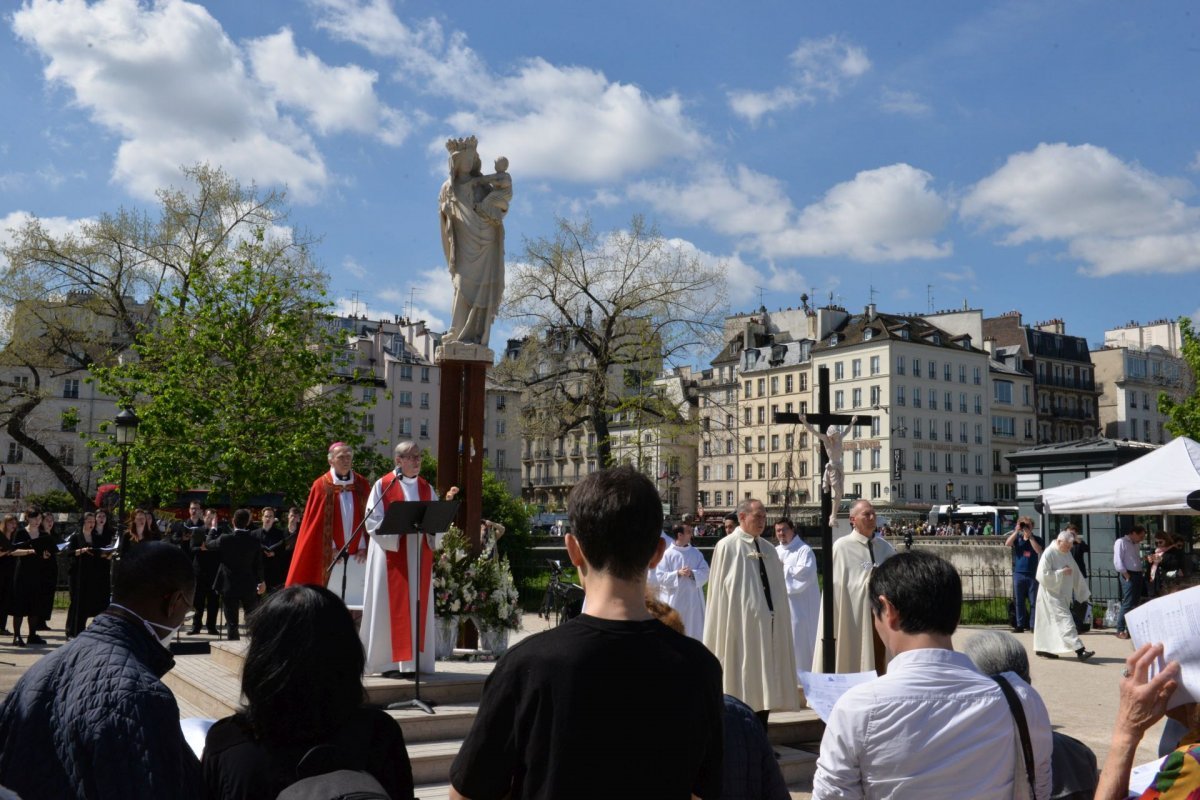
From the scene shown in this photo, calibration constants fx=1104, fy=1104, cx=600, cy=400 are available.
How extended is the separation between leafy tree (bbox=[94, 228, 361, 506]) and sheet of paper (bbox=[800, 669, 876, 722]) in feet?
82.6

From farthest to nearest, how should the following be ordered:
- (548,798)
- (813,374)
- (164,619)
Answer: (813,374), (164,619), (548,798)

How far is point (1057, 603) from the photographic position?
56.2 ft

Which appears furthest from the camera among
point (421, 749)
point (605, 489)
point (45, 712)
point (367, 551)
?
point (367, 551)

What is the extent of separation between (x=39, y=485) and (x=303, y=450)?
55350mm

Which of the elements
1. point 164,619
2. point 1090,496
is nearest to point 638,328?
point 1090,496

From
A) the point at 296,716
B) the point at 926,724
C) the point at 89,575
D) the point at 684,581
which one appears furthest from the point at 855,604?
the point at 89,575

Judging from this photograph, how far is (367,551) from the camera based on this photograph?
32.9ft

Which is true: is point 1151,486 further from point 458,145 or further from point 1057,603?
point 458,145

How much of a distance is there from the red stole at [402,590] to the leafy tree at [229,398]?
745 inches

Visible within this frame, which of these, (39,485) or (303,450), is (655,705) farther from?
(39,485)

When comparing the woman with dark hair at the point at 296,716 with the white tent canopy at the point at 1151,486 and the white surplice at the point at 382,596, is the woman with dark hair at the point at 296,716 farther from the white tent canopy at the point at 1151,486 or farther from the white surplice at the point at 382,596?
the white tent canopy at the point at 1151,486

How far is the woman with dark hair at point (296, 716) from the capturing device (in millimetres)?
2557

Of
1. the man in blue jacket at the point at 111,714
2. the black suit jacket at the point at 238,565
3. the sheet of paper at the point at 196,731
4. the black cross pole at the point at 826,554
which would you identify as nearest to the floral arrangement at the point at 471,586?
the black cross pole at the point at 826,554

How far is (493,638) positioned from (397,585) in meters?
1.98
